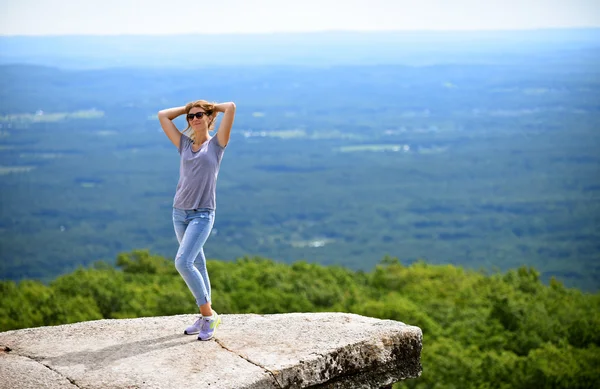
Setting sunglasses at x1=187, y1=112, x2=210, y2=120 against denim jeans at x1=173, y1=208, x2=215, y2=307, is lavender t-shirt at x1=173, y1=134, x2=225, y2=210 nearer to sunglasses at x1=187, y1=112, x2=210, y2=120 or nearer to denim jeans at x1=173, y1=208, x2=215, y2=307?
denim jeans at x1=173, y1=208, x2=215, y2=307

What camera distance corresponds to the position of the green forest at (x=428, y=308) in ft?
86.3

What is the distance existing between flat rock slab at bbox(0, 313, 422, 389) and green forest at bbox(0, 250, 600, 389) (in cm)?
1669

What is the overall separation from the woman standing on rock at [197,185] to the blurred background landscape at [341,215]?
58.8ft

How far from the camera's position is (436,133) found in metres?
172

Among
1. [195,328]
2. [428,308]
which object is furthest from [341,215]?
[195,328]

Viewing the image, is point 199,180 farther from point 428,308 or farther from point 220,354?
point 428,308

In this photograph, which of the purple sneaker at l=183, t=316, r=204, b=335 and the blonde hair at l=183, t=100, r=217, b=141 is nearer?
the blonde hair at l=183, t=100, r=217, b=141

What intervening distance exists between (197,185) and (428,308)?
1018 inches

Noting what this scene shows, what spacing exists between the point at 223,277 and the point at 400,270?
35.3 ft

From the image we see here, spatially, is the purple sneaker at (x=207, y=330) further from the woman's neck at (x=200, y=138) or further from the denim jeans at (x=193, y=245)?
the woman's neck at (x=200, y=138)

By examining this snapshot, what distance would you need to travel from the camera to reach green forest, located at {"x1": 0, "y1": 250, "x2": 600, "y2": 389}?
26312 millimetres

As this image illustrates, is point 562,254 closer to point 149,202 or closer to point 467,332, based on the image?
point 149,202

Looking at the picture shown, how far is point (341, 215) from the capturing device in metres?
120

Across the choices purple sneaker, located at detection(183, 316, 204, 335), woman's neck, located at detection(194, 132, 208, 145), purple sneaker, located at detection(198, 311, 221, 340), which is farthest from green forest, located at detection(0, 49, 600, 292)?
woman's neck, located at detection(194, 132, 208, 145)
